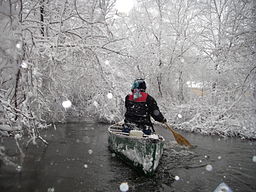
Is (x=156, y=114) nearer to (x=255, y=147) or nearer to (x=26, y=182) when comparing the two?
(x=26, y=182)

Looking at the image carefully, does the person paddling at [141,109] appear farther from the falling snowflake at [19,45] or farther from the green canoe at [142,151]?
the falling snowflake at [19,45]

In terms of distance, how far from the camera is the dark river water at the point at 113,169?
5246 mm

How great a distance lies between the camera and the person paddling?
6424mm

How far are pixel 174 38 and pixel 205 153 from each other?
1153cm

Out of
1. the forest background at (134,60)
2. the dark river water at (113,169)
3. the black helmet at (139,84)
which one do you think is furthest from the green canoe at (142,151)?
the forest background at (134,60)

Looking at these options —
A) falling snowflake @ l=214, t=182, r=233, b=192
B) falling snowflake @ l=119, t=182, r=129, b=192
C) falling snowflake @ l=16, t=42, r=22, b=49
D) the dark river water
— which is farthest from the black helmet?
falling snowflake @ l=214, t=182, r=233, b=192

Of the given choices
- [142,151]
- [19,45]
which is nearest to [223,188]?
[142,151]

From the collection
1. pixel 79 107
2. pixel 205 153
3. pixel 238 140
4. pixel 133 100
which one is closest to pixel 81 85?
pixel 79 107

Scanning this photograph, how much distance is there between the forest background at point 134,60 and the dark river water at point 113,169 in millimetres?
1036

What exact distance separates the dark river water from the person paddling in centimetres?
123

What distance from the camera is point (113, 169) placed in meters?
6.36

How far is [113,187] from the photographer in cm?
520

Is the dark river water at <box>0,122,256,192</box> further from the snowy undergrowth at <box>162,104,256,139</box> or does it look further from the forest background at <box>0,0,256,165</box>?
the snowy undergrowth at <box>162,104,256,139</box>

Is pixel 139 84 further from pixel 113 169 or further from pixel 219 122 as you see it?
pixel 219 122
